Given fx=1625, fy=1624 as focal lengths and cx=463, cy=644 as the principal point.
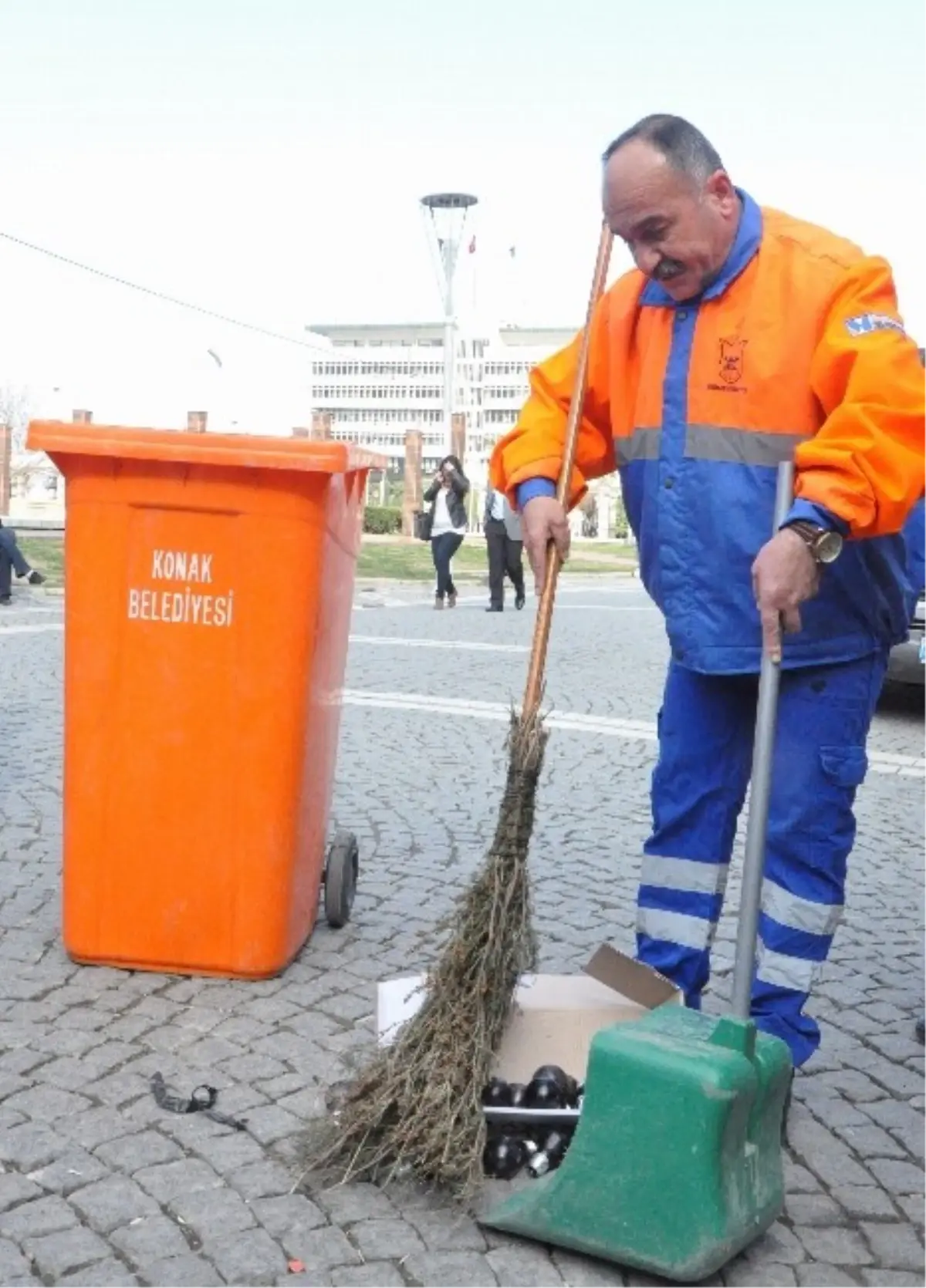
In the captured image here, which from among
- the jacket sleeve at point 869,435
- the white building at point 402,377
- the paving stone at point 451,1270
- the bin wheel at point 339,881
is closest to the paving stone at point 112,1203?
the paving stone at point 451,1270

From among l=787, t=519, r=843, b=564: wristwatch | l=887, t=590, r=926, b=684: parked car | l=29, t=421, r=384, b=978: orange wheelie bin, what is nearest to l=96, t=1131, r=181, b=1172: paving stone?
l=29, t=421, r=384, b=978: orange wheelie bin

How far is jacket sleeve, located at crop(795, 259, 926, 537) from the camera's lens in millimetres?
2846

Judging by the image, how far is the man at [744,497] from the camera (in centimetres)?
290

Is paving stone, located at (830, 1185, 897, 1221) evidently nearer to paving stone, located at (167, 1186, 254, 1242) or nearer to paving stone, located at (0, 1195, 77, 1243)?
paving stone, located at (167, 1186, 254, 1242)

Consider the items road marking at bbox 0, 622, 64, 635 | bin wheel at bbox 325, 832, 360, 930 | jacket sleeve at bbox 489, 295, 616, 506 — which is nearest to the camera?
jacket sleeve at bbox 489, 295, 616, 506

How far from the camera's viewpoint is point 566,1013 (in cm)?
327

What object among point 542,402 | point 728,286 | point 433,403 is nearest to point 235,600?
point 542,402

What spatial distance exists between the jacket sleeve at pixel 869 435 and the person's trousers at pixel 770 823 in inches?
17.2

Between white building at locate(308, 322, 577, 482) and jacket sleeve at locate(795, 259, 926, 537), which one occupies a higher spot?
white building at locate(308, 322, 577, 482)

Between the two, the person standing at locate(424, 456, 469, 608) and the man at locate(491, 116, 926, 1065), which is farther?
the person standing at locate(424, 456, 469, 608)

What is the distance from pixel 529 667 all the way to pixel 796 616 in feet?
2.01

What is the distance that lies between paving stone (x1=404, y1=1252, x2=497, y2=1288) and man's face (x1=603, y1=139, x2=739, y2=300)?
1.83m

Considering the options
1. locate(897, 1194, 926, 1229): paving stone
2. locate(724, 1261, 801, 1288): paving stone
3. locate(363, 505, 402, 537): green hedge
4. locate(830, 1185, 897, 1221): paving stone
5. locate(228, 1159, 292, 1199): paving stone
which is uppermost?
locate(897, 1194, 926, 1229): paving stone

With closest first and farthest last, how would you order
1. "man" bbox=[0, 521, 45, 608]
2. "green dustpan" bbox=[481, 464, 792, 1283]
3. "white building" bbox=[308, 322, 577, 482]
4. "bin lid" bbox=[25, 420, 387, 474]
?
"green dustpan" bbox=[481, 464, 792, 1283], "bin lid" bbox=[25, 420, 387, 474], "man" bbox=[0, 521, 45, 608], "white building" bbox=[308, 322, 577, 482]
